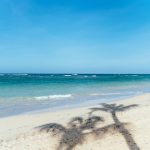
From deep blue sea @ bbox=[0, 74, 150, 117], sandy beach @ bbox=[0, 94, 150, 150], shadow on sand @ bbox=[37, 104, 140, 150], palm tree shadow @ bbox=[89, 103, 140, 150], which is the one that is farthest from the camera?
deep blue sea @ bbox=[0, 74, 150, 117]

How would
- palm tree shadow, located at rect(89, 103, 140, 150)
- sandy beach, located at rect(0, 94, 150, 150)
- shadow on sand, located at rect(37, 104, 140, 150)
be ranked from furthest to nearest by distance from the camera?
shadow on sand, located at rect(37, 104, 140, 150)
sandy beach, located at rect(0, 94, 150, 150)
palm tree shadow, located at rect(89, 103, 140, 150)

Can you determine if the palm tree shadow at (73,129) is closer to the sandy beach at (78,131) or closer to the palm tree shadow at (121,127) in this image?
Result: the sandy beach at (78,131)

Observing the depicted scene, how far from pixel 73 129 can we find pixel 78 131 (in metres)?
0.35

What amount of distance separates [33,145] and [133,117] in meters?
5.44

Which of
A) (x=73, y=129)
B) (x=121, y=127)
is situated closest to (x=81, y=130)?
(x=73, y=129)

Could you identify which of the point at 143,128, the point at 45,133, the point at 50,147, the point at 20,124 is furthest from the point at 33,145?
the point at 143,128

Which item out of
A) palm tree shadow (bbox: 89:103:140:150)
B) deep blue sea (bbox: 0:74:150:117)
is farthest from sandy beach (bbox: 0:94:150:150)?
deep blue sea (bbox: 0:74:150:117)

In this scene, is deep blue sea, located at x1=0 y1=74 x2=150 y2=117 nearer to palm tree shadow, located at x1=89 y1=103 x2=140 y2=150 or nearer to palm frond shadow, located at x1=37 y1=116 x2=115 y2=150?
palm tree shadow, located at x1=89 y1=103 x2=140 y2=150

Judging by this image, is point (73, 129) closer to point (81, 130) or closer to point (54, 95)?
point (81, 130)

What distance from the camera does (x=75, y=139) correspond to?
9.37 m

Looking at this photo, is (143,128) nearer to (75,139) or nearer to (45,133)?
(75,139)

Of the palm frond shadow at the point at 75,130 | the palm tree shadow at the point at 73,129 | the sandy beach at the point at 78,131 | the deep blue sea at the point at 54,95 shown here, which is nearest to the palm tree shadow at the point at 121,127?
the sandy beach at the point at 78,131

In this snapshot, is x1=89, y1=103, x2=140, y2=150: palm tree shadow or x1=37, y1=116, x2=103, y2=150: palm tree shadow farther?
x1=37, y1=116, x2=103, y2=150: palm tree shadow

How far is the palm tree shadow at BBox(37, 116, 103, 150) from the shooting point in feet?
29.9
